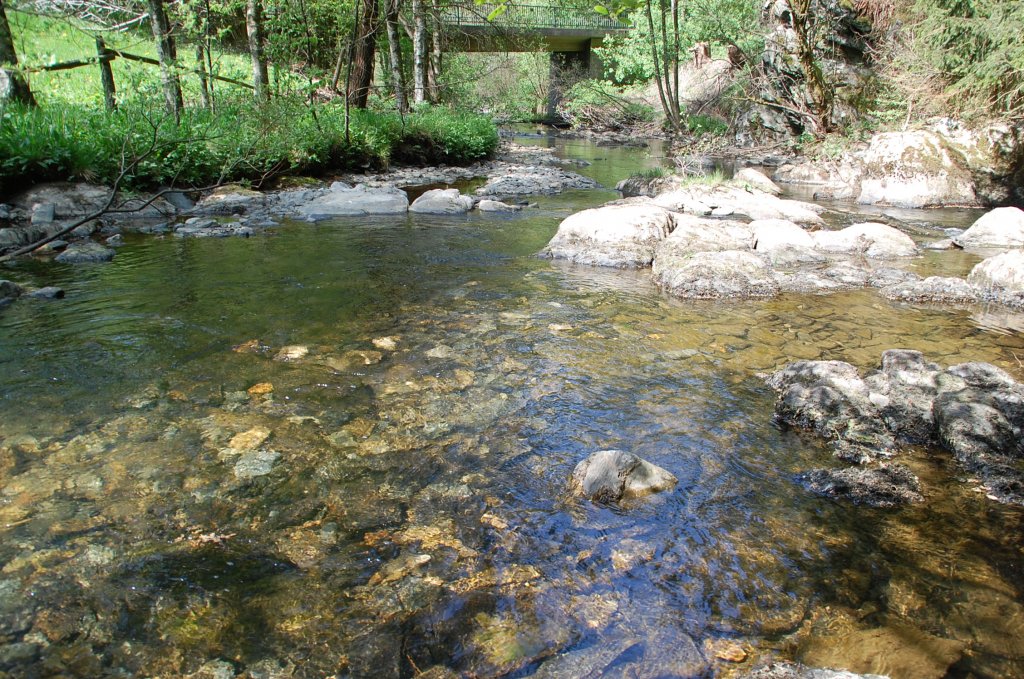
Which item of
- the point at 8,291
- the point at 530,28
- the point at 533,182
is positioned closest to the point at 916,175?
the point at 533,182

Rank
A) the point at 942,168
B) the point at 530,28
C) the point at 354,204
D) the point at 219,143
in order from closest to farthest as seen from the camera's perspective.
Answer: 1. the point at 219,143
2. the point at 354,204
3. the point at 942,168
4. the point at 530,28

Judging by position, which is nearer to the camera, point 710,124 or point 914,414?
point 914,414

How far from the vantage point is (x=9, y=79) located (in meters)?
9.91

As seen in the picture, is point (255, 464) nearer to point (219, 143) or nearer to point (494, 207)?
point (494, 207)

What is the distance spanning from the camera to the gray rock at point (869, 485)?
3105 millimetres

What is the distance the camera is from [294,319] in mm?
5508

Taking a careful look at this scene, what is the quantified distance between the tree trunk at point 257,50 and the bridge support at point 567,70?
84.2 feet

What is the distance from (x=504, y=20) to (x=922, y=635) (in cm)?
2255

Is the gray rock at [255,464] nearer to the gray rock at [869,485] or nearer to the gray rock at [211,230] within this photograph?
the gray rock at [869,485]

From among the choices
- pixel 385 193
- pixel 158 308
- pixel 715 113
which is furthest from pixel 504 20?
pixel 158 308

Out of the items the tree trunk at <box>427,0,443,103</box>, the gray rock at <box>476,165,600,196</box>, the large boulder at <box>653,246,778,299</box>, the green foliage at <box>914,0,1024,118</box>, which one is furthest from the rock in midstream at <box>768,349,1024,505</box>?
the tree trunk at <box>427,0,443,103</box>

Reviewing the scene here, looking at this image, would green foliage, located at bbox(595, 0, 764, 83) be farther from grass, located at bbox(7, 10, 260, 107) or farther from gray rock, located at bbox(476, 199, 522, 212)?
grass, located at bbox(7, 10, 260, 107)

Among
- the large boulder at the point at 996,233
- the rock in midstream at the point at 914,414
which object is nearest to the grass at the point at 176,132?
the rock in midstream at the point at 914,414

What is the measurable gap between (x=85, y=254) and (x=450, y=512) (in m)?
6.29
